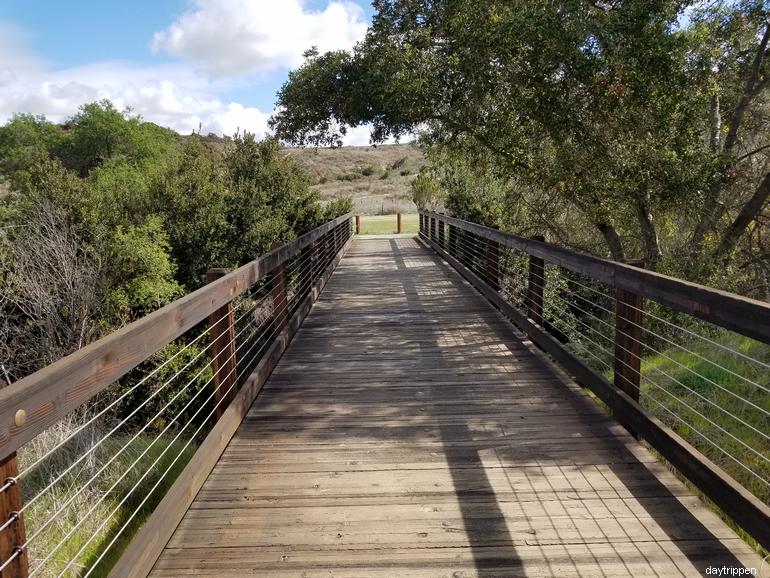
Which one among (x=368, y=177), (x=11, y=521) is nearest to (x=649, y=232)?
(x=11, y=521)

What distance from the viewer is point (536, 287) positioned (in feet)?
18.6

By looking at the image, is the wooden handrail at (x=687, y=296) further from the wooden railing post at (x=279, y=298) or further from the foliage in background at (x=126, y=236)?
the foliage in background at (x=126, y=236)

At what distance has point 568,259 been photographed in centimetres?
439

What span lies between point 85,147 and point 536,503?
47.8 metres

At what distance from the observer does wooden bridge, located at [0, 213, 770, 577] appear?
227 cm

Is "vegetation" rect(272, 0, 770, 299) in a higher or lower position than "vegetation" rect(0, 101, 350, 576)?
higher

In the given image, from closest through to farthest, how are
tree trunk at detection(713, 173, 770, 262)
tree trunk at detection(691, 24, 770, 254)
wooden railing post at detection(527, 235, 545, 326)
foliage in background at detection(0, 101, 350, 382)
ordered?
wooden railing post at detection(527, 235, 545, 326) → tree trunk at detection(691, 24, 770, 254) → tree trunk at detection(713, 173, 770, 262) → foliage in background at detection(0, 101, 350, 382)

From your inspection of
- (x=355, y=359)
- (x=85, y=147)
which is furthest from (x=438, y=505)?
(x=85, y=147)

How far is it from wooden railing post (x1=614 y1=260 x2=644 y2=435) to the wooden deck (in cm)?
28

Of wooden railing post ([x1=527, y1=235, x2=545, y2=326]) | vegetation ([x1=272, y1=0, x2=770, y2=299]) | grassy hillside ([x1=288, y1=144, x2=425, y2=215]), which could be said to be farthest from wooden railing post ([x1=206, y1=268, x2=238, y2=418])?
grassy hillside ([x1=288, y1=144, x2=425, y2=215])

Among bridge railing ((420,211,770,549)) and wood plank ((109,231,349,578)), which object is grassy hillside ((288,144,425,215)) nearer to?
bridge railing ((420,211,770,549))

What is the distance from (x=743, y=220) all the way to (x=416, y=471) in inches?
342

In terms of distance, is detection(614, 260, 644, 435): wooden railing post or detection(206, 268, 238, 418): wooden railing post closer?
detection(614, 260, 644, 435): wooden railing post

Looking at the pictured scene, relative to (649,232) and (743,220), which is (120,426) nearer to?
(649,232)
